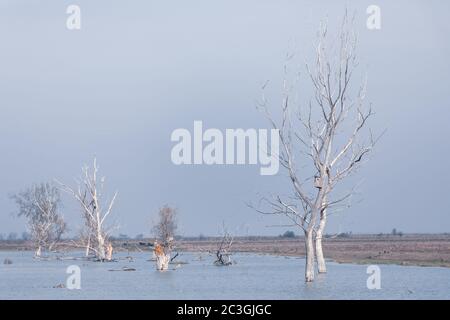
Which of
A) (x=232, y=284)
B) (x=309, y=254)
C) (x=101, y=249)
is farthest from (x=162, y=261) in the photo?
(x=101, y=249)

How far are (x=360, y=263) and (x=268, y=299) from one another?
75.3ft

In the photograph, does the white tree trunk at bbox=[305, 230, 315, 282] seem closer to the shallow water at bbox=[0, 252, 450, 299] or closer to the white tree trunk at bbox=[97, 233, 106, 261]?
the shallow water at bbox=[0, 252, 450, 299]

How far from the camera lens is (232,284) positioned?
3862 centimetres

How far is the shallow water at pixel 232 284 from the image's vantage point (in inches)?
1309

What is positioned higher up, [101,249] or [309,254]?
[309,254]

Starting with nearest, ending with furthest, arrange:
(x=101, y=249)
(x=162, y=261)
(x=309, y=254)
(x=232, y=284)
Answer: (x=309, y=254) → (x=232, y=284) → (x=162, y=261) → (x=101, y=249)

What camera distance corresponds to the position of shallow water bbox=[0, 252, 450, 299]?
33.2m

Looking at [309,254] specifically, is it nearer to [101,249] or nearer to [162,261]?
[162,261]

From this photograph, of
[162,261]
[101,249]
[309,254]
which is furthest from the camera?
[101,249]

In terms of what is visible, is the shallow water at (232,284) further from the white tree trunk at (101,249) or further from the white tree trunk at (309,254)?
the white tree trunk at (101,249)

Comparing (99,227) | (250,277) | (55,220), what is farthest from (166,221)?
(55,220)

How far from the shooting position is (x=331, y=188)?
3734cm
